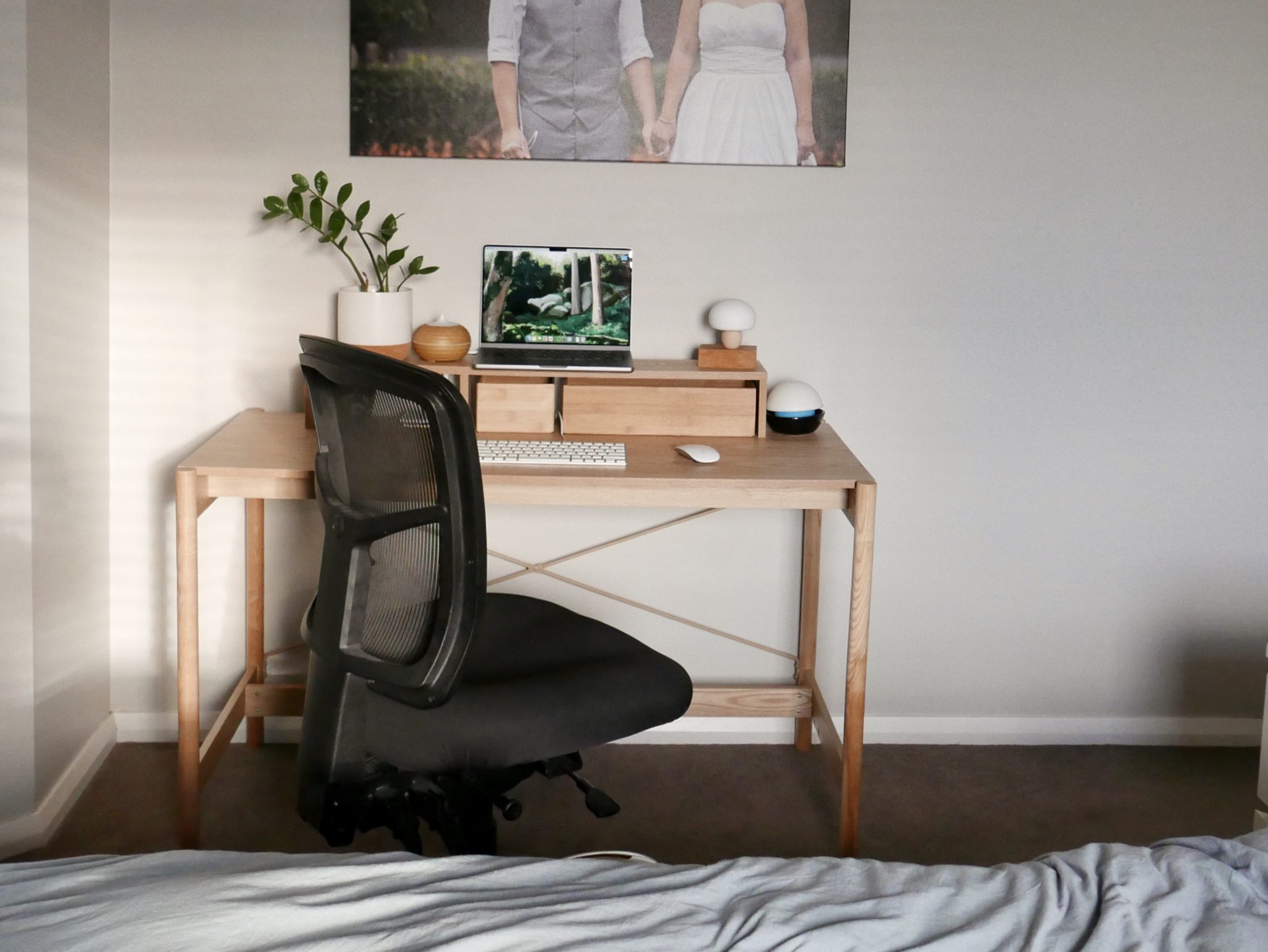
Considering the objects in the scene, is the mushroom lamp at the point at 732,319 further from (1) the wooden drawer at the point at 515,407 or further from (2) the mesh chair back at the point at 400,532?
(2) the mesh chair back at the point at 400,532

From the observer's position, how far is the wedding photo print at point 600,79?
259 centimetres

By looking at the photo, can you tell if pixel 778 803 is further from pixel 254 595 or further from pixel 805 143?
pixel 805 143

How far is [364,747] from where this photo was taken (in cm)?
173

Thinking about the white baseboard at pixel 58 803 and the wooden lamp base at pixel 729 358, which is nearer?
the white baseboard at pixel 58 803

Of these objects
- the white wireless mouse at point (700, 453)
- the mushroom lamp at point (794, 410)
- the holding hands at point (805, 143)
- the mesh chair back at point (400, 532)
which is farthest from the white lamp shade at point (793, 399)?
the mesh chair back at point (400, 532)

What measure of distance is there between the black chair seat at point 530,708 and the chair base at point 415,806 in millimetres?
30

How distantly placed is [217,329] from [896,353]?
4.81 ft

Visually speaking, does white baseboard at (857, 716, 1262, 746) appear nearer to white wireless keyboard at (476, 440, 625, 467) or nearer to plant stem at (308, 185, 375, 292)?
white wireless keyboard at (476, 440, 625, 467)

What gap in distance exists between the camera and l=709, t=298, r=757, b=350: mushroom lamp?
8.54ft

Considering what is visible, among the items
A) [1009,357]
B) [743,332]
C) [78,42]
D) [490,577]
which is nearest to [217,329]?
[78,42]

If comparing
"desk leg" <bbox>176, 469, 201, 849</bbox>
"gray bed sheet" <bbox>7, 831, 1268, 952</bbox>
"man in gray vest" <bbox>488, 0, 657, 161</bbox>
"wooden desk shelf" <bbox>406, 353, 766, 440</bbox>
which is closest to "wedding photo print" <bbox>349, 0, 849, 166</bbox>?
"man in gray vest" <bbox>488, 0, 657, 161</bbox>

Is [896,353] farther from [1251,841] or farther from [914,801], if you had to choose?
[1251,841]

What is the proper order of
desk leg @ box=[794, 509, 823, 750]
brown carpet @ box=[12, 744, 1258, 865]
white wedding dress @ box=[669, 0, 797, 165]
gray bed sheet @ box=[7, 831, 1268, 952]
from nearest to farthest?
gray bed sheet @ box=[7, 831, 1268, 952]
brown carpet @ box=[12, 744, 1258, 865]
white wedding dress @ box=[669, 0, 797, 165]
desk leg @ box=[794, 509, 823, 750]

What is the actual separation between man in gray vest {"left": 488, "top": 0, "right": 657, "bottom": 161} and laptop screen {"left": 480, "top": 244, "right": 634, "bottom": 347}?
21cm
